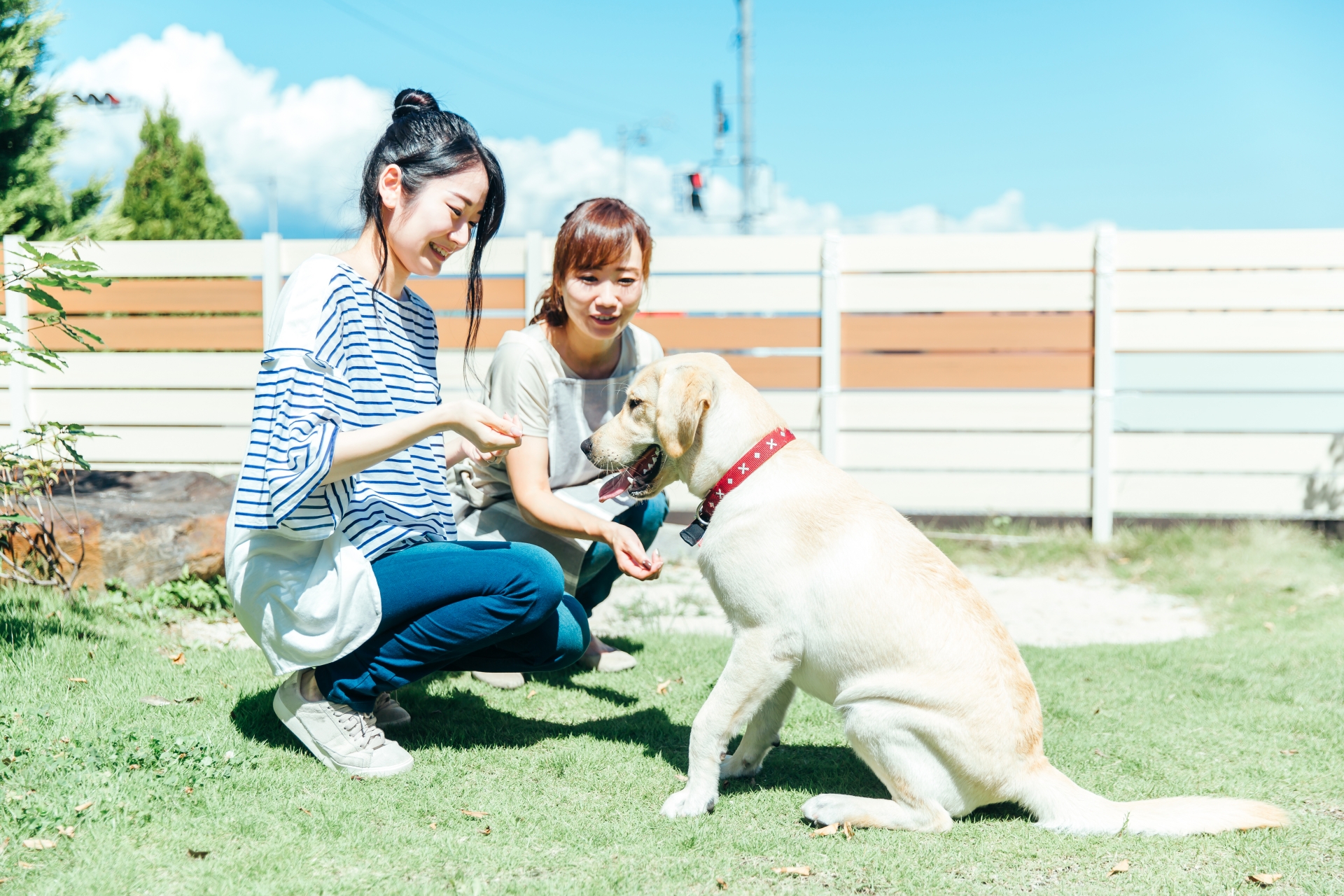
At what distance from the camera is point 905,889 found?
2.43 meters

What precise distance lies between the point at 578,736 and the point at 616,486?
3.25ft

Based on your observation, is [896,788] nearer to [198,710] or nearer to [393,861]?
[393,861]

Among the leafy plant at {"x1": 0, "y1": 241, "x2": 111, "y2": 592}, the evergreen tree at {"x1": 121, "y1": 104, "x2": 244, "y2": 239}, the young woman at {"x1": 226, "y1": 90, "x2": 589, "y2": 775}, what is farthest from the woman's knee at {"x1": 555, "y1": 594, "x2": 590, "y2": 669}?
the evergreen tree at {"x1": 121, "y1": 104, "x2": 244, "y2": 239}

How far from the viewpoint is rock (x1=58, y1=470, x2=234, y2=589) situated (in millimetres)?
4910

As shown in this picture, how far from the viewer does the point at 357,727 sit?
3.06 meters

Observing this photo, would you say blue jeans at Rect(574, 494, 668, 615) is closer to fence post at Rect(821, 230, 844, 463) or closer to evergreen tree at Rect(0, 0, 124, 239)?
fence post at Rect(821, 230, 844, 463)

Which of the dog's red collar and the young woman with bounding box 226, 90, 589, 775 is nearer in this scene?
the young woman with bounding box 226, 90, 589, 775

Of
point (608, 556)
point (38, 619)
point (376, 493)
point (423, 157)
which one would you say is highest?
point (423, 157)

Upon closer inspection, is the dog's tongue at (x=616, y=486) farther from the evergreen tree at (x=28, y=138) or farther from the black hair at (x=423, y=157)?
the evergreen tree at (x=28, y=138)

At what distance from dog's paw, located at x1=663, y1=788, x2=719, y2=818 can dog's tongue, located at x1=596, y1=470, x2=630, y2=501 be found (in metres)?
0.96

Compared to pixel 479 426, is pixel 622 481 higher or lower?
lower

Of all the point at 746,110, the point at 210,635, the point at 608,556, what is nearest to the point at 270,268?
the point at 210,635

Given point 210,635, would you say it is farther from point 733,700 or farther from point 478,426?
point 733,700

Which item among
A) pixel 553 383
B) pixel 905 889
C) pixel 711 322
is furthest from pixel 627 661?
pixel 711 322
